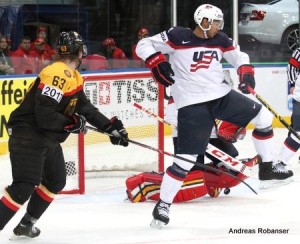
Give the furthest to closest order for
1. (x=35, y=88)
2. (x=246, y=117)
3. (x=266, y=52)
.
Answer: (x=266, y=52) → (x=246, y=117) → (x=35, y=88)

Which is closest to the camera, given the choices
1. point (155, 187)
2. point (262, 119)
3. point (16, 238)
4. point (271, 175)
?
point (16, 238)

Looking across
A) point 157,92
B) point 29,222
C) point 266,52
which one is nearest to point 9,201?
point 29,222

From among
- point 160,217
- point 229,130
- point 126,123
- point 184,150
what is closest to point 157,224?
point 160,217

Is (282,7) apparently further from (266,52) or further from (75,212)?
(75,212)

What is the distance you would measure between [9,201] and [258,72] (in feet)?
20.6

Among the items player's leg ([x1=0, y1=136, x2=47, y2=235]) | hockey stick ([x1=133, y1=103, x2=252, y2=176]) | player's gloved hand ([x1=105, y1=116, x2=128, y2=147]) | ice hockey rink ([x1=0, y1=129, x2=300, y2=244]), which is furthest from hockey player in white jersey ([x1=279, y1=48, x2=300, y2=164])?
player's leg ([x1=0, y1=136, x2=47, y2=235])

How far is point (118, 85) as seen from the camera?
7715 millimetres

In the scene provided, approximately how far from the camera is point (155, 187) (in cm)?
643

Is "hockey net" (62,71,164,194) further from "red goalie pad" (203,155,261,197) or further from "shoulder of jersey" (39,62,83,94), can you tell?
"shoulder of jersey" (39,62,83,94)

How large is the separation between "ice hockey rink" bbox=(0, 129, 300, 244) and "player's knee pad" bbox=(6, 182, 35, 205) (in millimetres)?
325

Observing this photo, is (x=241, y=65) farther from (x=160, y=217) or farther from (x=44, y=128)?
(x=44, y=128)

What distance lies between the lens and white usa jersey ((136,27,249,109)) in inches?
230

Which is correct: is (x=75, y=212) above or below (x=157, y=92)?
below

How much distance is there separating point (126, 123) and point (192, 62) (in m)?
1.90
